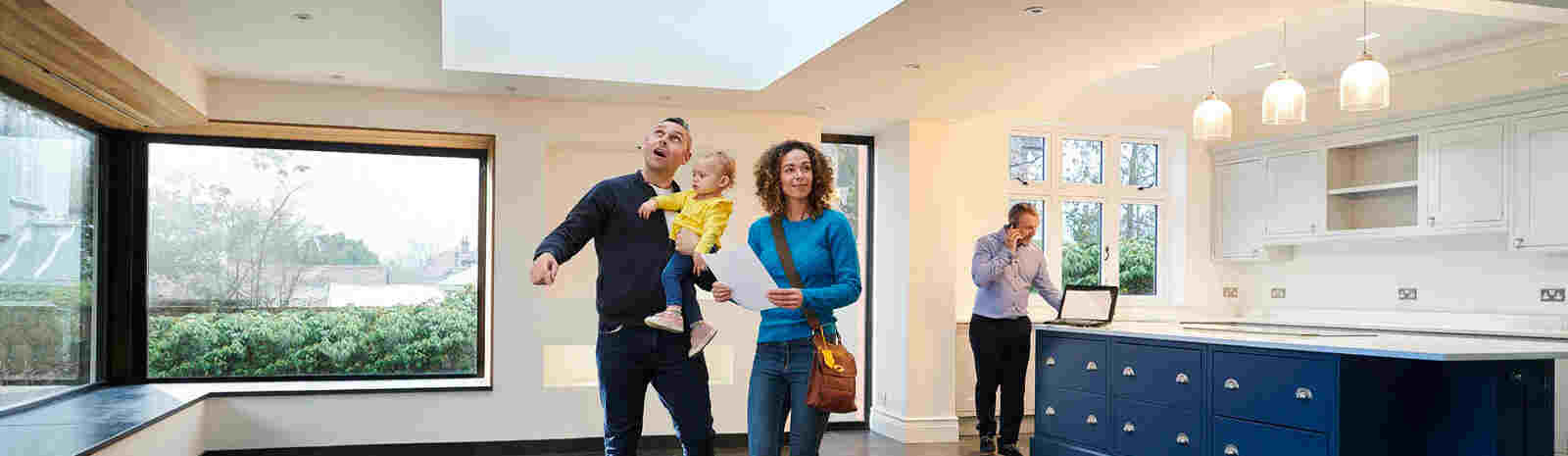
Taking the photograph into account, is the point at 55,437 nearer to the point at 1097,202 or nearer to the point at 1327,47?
the point at 1097,202

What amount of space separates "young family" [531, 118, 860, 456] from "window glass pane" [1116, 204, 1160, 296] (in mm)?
5581

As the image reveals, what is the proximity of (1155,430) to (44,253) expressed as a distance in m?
5.18

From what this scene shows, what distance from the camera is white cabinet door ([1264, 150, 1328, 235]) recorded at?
7152mm

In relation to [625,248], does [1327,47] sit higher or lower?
higher

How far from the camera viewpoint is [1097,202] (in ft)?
26.0

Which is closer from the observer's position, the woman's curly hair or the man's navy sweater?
the man's navy sweater

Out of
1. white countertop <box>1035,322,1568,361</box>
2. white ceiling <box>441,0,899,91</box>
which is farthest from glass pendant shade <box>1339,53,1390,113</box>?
white ceiling <box>441,0,899,91</box>

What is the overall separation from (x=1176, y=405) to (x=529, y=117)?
12.4ft

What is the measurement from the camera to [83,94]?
4.98m

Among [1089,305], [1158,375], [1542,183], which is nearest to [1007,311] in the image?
[1089,305]

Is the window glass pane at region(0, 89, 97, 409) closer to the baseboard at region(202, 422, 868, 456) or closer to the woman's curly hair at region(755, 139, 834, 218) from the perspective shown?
the baseboard at region(202, 422, 868, 456)

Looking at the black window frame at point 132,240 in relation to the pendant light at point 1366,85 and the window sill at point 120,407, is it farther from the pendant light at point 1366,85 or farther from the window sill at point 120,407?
the pendant light at point 1366,85

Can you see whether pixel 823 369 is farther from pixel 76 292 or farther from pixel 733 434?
pixel 76 292

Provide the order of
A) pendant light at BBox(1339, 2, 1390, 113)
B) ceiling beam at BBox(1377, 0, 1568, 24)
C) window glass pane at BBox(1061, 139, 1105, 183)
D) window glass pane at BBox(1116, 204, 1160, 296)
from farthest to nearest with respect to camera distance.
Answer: window glass pane at BBox(1116, 204, 1160, 296) → window glass pane at BBox(1061, 139, 1105, 183) → pendant light at BBox(1339, 2, 1390, 113) → ceiling beam at BBox(1377, 0, 1568, 24)
